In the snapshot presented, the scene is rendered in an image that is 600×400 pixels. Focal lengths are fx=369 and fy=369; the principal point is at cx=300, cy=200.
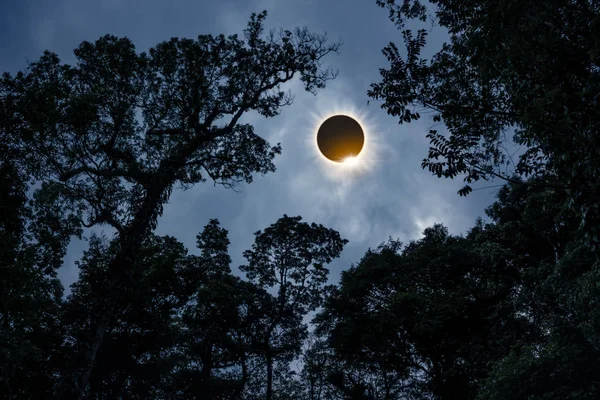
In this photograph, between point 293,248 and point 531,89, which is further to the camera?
point 293,248

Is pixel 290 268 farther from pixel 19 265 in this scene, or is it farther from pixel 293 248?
pixel 19 265

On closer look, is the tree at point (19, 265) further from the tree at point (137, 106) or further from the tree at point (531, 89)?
the tree at point (531, 89)

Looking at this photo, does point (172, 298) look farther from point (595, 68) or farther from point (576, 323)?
point (595, 68)

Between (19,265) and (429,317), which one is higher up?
(429,317)

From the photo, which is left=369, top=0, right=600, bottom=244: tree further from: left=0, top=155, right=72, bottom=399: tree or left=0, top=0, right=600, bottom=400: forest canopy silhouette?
left=0, top=155, right=72, bottom=399: tree

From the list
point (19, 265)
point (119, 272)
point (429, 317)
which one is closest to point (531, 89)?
point (119, 272)

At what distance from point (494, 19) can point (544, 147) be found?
2426mm

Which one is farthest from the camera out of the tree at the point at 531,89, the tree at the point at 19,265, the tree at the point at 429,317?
the tree at the point at 429,317

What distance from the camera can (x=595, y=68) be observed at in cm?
Answer: 553

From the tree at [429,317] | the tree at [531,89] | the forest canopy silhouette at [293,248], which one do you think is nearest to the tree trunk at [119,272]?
the forest canopy silhouette at [293,248]

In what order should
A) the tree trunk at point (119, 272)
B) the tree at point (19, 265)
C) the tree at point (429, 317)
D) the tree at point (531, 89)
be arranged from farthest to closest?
the tree at point (429, 317) → the tree at point (19, 265) → the tree trunk at point (119, 272) → the tree at point (531, 89)

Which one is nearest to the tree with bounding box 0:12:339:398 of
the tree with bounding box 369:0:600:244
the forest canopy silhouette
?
the forest canopy silhouette

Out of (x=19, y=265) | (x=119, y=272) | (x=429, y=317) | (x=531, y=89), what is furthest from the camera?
(x=429, y=317)

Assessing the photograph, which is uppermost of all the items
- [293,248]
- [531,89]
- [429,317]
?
[293,248]
